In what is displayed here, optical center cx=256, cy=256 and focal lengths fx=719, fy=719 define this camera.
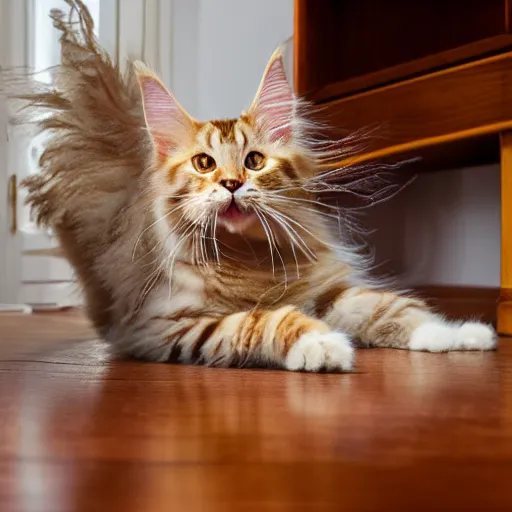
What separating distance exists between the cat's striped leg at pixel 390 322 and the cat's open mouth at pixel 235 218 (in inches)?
8.0

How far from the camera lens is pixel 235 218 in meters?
1.00

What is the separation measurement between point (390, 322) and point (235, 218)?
0.33m

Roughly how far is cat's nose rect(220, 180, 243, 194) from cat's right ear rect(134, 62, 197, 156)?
0.11 m

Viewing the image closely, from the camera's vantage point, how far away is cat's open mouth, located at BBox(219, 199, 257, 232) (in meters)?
0.99

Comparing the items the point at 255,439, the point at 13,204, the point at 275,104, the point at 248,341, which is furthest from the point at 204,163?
the point at 13,204

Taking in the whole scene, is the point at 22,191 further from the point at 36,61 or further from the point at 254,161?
the point at 254,161

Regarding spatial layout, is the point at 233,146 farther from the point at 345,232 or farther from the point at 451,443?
the point at 451,443

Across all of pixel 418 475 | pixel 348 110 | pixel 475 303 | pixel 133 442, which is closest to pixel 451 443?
pixel 418 475

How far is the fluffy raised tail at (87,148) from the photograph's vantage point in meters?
1.11

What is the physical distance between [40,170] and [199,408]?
0.67 meters

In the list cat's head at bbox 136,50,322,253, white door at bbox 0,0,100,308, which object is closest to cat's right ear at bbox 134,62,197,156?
cat's head at bbox 136,50,322,253

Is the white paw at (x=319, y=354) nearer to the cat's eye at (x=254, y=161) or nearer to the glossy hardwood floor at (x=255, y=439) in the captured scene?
Answer: the glossy hardwood floor at (x=255, y=439)

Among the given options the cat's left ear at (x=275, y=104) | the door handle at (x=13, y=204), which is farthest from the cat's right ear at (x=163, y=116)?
the door handle at (x=13, y=204)

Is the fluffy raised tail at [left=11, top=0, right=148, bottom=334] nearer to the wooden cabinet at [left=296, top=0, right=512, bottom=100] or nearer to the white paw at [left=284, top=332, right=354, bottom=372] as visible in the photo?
the white paw at [left=284, top=332, right=354, bottom=372]
